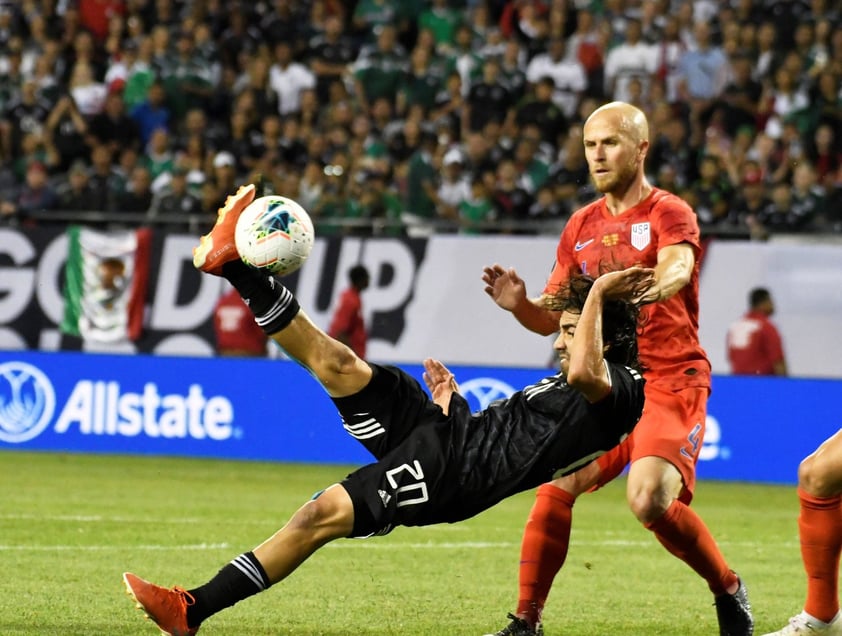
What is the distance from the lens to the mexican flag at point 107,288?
59.9 ft

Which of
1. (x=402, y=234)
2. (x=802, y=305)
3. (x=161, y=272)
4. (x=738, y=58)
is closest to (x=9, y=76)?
(x=161, y=272)

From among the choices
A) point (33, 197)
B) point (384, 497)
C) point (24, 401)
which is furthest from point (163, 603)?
point (33, 197)

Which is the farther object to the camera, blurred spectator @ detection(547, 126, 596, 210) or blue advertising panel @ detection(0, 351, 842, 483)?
blurred spectator @ detection(547, 126, 596, 210)

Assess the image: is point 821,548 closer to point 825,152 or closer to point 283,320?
point 283,320

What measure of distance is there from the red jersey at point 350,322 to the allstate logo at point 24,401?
3086mm

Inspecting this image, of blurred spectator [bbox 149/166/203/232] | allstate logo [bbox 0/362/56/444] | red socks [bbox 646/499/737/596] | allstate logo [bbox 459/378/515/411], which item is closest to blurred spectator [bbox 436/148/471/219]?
blurred spectator [bbox 149/166/203/232]

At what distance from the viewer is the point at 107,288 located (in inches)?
719

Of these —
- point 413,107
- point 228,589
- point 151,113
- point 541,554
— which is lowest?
point 541,554

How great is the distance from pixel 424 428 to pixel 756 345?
33.7 ft

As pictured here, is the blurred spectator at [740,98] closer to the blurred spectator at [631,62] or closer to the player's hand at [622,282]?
the blurred spectator at [631,62]

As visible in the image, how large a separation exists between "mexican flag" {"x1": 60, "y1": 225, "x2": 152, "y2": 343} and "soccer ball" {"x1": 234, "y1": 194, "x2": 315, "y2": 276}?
11847 millimetres

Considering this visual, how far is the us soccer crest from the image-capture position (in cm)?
733

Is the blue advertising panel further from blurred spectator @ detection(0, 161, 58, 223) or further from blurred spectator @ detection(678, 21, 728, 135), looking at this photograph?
blurred spectator @ detection(678, 21, 728, 135)

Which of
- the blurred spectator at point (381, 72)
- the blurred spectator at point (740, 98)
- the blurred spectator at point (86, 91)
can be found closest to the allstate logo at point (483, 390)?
the blurred spectator at point (740, 98)
